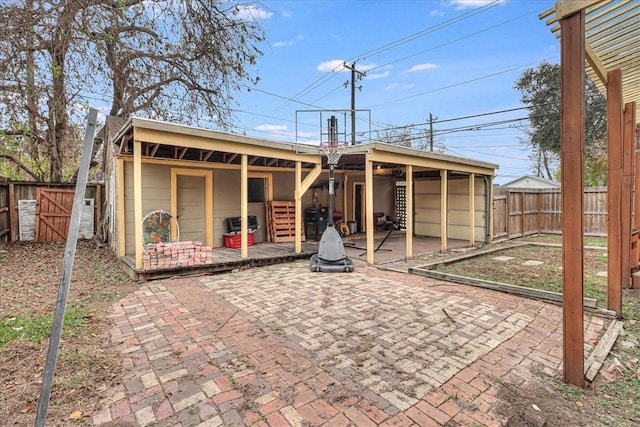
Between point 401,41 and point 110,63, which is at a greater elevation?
point 401,41

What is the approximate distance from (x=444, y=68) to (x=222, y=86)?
1285 centimetres

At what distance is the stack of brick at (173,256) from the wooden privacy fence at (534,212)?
29.5 feet

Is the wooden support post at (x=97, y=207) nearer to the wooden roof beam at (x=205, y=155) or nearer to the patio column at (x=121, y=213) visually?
the patio column at (x=121, y=213)

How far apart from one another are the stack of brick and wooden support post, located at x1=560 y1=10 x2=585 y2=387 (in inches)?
209

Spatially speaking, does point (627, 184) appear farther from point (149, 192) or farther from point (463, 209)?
point (149, 192)

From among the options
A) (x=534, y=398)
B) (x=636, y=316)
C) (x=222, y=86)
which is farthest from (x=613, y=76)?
(x=222, y=86)

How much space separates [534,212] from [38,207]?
16.0m

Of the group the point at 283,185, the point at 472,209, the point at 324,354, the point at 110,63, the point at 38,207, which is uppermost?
the point at 110,63

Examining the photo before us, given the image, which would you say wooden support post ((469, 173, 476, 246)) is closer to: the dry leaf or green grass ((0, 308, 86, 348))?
green grass ((0, 308, 86, 348))

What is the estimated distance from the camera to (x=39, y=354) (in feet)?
8.82

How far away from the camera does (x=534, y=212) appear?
A: 1163 cm

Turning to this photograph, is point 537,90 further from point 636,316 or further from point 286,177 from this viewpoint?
point 636,316

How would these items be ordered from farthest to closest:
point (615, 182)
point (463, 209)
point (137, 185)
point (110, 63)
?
1. point (463, 209)
2. point (110, 63)
3. point (137, 185)
4. point (615, 182)

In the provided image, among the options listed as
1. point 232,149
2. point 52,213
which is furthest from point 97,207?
point 232,149
